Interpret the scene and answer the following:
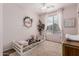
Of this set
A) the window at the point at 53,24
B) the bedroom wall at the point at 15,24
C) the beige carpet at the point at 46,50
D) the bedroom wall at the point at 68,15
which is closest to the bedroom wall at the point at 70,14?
the bedroom wall at the point at 68,15

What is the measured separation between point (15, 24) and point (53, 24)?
0.51 metres

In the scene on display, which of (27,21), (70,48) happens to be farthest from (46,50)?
(27,21)

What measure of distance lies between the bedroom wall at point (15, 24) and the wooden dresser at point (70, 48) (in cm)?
43

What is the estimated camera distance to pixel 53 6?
158cm

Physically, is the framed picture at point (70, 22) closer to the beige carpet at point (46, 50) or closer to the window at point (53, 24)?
the window at point (53, 24)

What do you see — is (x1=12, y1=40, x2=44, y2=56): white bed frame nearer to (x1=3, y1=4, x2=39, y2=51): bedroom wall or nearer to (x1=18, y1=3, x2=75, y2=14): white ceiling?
(x1=3, y1=4, x2=39, y2=51): bedroom wall

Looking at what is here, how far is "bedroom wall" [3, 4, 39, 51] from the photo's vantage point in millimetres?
1539

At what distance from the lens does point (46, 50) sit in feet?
5.15

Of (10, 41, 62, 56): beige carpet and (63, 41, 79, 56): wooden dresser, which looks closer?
(63, 41, 79, 56): wooden dresser

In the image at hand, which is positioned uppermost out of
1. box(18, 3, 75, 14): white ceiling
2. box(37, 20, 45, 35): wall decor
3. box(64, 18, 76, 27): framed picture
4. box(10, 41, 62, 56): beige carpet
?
box(18, 3, 75, 14): white ceiling

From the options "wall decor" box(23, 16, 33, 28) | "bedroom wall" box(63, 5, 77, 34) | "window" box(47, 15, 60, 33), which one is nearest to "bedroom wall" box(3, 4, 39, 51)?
"wall decor" box(23, 16, 33, 28)

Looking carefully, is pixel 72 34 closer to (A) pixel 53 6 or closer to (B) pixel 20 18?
(A) pixel 53 6

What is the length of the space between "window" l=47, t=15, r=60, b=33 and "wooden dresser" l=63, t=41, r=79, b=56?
214 mm

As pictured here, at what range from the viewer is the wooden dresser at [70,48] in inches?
57.0
